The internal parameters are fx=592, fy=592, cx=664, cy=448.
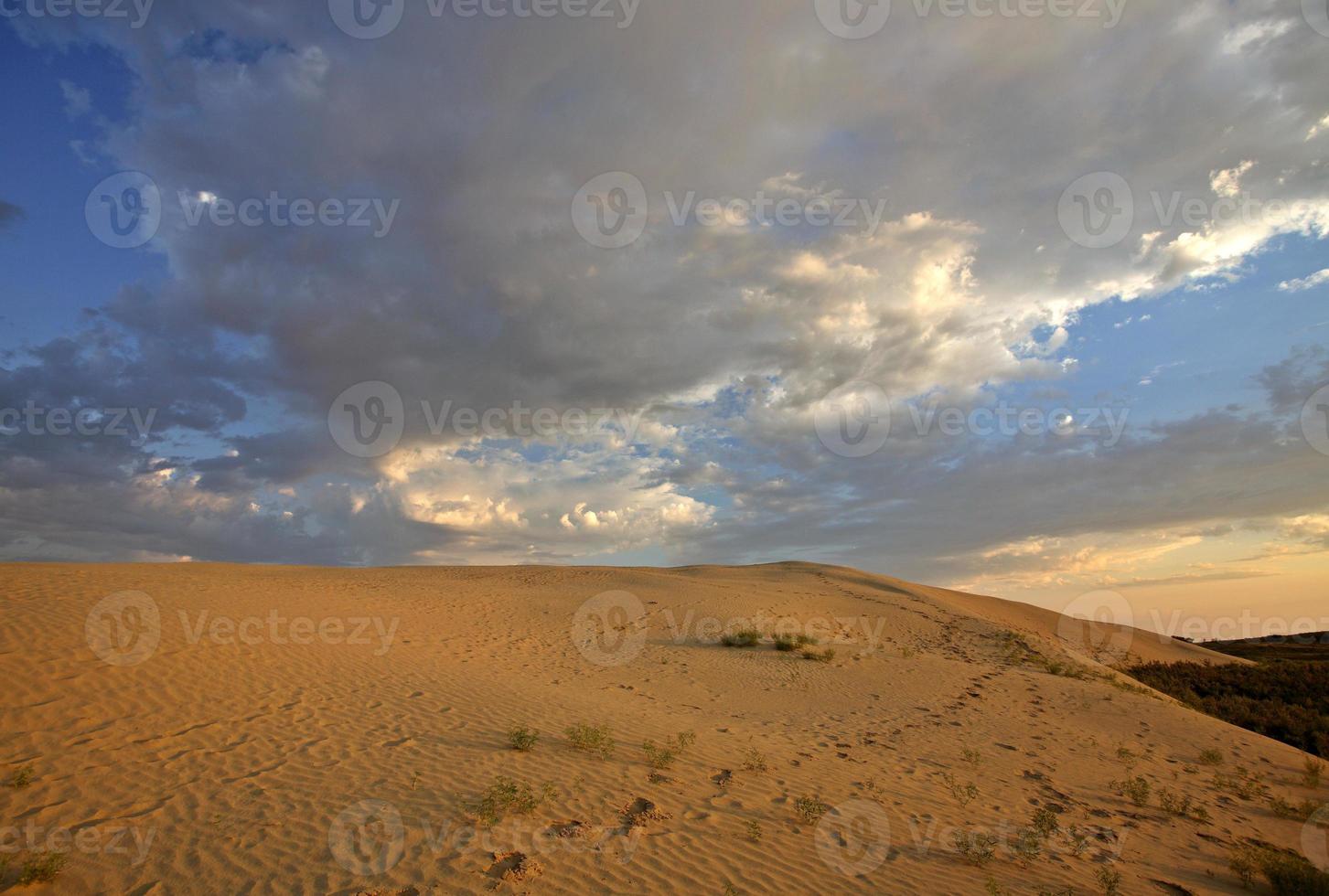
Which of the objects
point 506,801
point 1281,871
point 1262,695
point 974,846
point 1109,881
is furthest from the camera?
point 1262,695

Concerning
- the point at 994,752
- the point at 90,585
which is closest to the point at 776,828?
the point at 994,752

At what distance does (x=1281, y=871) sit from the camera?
716 centimetres

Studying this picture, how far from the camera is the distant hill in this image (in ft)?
125

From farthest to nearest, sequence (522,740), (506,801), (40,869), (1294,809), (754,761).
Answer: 1. (754,761)
2. (522,740)
3. (1294,809)
4. (506,801)
5. (40,869)

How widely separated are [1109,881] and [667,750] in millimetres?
6145

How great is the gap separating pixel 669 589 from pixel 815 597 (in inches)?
326

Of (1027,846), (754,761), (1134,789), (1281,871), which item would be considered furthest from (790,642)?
(1281,871)

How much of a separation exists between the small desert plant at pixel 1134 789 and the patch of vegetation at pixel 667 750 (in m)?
7.67

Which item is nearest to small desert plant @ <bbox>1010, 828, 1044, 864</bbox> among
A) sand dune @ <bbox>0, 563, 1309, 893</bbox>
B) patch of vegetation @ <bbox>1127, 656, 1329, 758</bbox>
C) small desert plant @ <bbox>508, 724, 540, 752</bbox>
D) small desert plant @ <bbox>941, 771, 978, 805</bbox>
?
sand dune @ <bbox>0, 563, 1309, 893</bbox>

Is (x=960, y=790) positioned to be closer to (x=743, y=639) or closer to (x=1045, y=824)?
(x=1045, y=824)

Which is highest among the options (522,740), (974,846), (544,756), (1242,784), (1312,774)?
(522,740)

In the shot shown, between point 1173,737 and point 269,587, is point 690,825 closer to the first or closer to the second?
point 1173,737

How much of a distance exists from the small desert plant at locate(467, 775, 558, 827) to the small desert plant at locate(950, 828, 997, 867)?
5489 millimetres

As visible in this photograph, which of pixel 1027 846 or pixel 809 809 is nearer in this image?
pixel 1027 846
